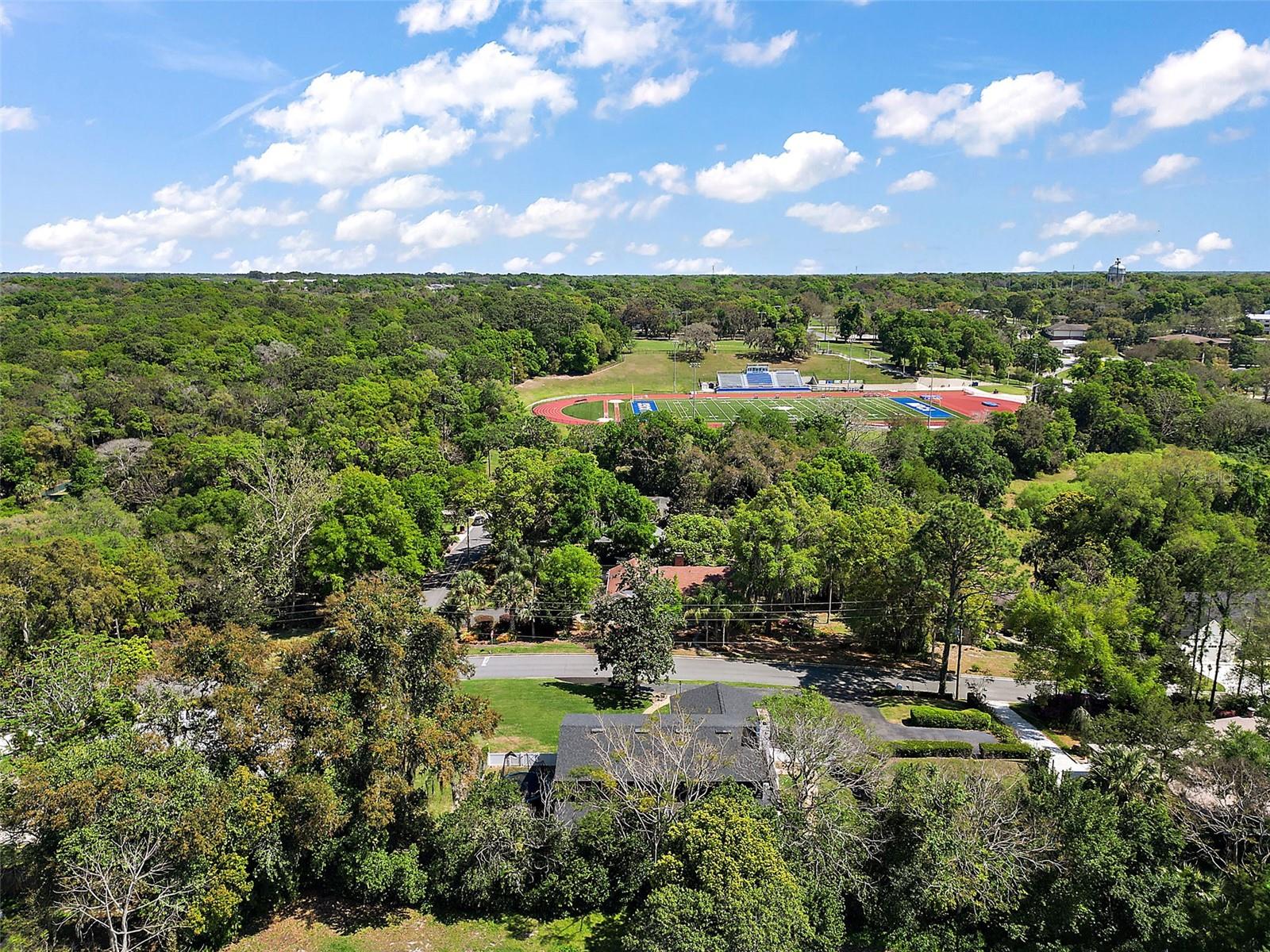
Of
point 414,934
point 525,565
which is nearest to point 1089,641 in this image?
point 414,934

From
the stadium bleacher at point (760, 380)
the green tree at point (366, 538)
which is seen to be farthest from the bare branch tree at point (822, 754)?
the stadium bleacher at point (760, 380)

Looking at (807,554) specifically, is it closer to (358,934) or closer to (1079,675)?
(1079,675)

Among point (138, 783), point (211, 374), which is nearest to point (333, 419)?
point (211, 374)

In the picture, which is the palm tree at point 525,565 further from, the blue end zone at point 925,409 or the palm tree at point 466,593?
the blue end zone at point 925,409

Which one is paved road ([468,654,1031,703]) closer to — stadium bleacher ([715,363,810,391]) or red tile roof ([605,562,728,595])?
red tile roof ([605,562,728,595])

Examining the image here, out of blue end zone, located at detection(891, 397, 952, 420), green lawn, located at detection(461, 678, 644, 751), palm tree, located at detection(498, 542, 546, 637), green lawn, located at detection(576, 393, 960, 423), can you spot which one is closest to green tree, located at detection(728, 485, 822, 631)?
green lawn, located at detection(461, 678, 644, 751)
